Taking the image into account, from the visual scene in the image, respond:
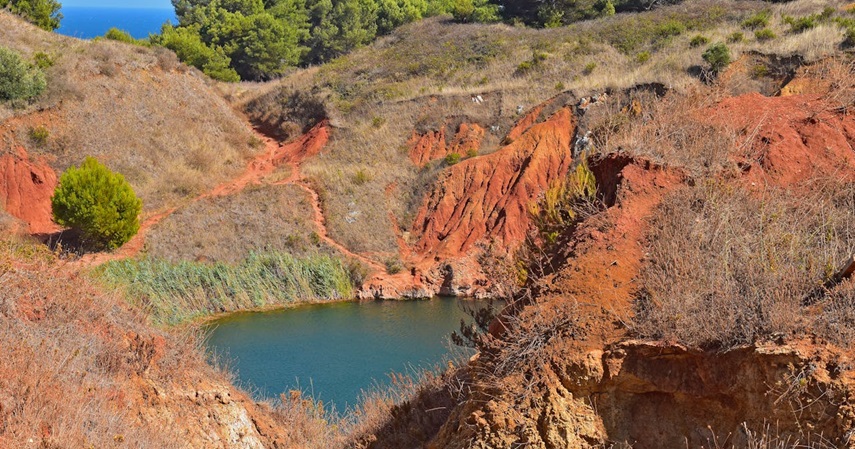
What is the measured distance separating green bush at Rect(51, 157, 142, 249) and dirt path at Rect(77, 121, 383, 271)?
0.72 m

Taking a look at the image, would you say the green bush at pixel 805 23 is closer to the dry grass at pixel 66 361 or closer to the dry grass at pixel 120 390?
the dry grass at pixel 120 390

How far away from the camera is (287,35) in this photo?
54250 millimetres

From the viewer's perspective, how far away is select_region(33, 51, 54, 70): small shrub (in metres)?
35.2

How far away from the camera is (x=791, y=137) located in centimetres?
973

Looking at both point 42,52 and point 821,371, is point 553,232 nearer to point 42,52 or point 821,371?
point 821,371

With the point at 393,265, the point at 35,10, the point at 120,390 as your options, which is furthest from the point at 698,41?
the point at 35,10

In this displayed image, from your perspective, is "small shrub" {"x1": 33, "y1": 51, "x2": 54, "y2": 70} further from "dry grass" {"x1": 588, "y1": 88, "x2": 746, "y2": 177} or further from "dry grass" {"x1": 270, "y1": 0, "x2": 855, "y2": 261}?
"dry grass" {"x1": 588, "y1": 88, "x2": 746, "y2": 177}

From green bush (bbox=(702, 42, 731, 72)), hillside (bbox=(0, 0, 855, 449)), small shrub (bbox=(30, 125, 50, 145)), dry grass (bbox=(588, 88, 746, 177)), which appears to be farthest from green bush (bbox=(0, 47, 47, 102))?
dry grass (bbox=(588, 88, 746, 177))

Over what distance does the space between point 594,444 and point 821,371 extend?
6.73ft

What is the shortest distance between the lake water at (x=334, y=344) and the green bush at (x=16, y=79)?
575 inches

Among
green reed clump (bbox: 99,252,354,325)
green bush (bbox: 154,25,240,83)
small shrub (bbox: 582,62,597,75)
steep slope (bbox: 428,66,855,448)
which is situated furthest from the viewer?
green bush (bbox: 154,25,240,83)

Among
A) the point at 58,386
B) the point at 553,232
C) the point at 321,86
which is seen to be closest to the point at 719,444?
the point at 553,232

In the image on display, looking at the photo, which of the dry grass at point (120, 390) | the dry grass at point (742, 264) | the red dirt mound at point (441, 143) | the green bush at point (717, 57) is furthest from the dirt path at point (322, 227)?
the dry grass at point (742, 264)

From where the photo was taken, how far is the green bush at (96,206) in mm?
25906
